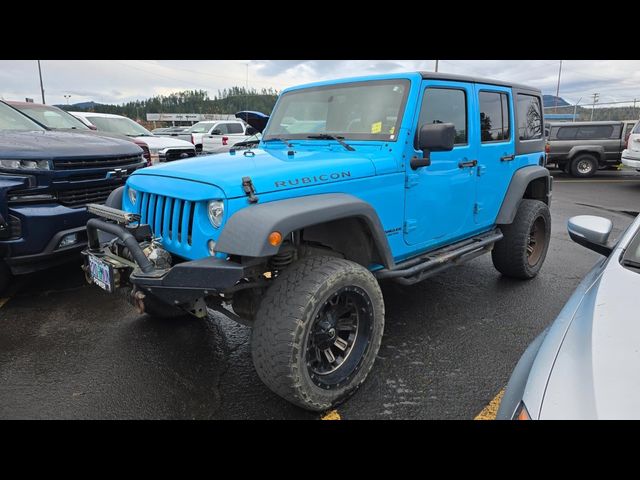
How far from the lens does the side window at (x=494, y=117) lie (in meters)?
4.04

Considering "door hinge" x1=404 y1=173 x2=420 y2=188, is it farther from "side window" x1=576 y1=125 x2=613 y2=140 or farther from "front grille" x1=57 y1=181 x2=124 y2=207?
"side window" x1=576 y1=125 x2=613 y2=140

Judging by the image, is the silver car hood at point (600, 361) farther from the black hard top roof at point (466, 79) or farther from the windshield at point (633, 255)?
the black hard top roof at point (466, 79)

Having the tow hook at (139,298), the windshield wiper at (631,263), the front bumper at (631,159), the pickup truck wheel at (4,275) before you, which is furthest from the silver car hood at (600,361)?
the front bumper at (631,159)

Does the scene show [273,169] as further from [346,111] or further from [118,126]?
[118,126]

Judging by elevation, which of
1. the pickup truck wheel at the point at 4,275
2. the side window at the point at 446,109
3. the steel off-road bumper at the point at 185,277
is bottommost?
the pickup truck wheel at the point at 4,275

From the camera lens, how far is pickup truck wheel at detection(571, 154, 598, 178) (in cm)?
1484

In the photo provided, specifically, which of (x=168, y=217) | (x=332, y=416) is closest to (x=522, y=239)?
(x=332, y=416)

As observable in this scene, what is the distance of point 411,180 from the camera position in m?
3.22

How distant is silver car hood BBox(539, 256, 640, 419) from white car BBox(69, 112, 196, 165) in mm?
9134

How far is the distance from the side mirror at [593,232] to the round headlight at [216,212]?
6.88 feet

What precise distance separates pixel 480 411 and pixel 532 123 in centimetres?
357

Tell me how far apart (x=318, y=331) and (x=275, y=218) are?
2.48ft

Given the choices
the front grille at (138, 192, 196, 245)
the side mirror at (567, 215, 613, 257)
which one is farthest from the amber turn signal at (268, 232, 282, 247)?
the side mirror at (567, 215, 613, 257)
